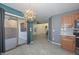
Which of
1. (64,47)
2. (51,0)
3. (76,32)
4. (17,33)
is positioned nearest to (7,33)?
(17,33)

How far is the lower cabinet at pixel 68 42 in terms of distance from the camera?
11.9 ft

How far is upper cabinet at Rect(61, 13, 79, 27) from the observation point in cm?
372

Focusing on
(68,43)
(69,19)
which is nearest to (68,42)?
(68,43)

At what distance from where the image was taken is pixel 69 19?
379 cm

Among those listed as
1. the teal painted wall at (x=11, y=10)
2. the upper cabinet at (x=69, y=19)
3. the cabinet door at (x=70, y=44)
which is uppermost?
the teal painted wall at (x=11, y=10)

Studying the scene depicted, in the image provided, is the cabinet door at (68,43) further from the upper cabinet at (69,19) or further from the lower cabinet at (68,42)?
the upper cabinet at (69,19)

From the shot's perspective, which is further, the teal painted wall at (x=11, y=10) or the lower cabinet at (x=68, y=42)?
the lower cabinet at (x=68, y=42)

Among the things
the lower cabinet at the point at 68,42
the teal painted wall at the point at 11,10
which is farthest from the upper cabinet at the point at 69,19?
the teal painted wall at the point at 11,10

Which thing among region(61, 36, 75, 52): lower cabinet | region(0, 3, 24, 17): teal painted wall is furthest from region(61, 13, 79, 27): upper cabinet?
region(0, 3, 24, 17): teal painted wall

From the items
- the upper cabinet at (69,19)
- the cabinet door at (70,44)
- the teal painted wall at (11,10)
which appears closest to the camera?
the teal painted wall at (11,10)

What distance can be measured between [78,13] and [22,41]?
221 centimetres

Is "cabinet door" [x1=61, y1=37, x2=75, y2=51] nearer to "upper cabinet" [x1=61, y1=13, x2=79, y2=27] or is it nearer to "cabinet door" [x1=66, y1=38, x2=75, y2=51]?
"cabinet door" [x1=66, y1=38, x2=75, y2=51]

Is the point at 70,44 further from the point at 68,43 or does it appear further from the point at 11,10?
the point at 11,10

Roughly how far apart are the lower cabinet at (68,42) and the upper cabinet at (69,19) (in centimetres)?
47
